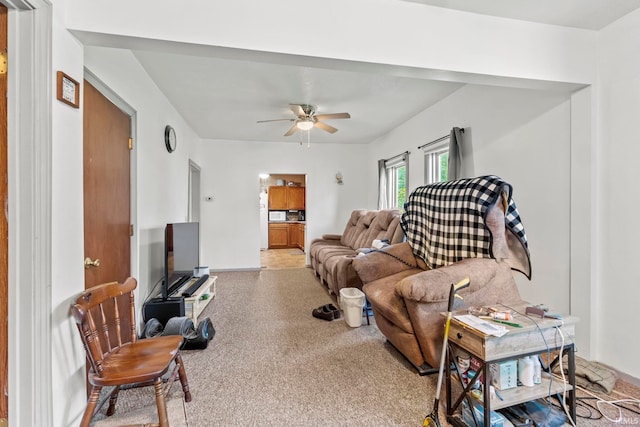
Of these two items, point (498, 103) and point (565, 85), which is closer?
point (565, 85)

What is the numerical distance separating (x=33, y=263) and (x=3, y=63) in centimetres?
85

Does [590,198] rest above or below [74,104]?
below

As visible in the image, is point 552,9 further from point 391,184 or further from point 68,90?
point 391,184

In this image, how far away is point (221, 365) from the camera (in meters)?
2.07

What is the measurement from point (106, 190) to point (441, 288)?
2342mm

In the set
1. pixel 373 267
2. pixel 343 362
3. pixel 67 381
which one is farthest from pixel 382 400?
pixel 67 381

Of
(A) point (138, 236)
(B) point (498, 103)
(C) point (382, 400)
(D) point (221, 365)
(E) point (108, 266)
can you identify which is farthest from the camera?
(B) point (498, 103)

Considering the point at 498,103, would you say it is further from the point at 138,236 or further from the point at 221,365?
the point at 138,236

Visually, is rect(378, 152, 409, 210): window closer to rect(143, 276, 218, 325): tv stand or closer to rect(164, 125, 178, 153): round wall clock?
rect(164, 125, 178, 153): round wall clock

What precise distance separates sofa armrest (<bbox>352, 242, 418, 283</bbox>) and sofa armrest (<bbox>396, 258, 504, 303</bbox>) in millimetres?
614

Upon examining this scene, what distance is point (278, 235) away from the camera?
8.80 meters

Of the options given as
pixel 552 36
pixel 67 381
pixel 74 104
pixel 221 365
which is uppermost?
pixel 552 36

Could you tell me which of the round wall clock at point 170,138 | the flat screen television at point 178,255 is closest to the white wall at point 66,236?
the flat screen television at point 178,255

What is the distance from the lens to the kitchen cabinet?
8852 mm
